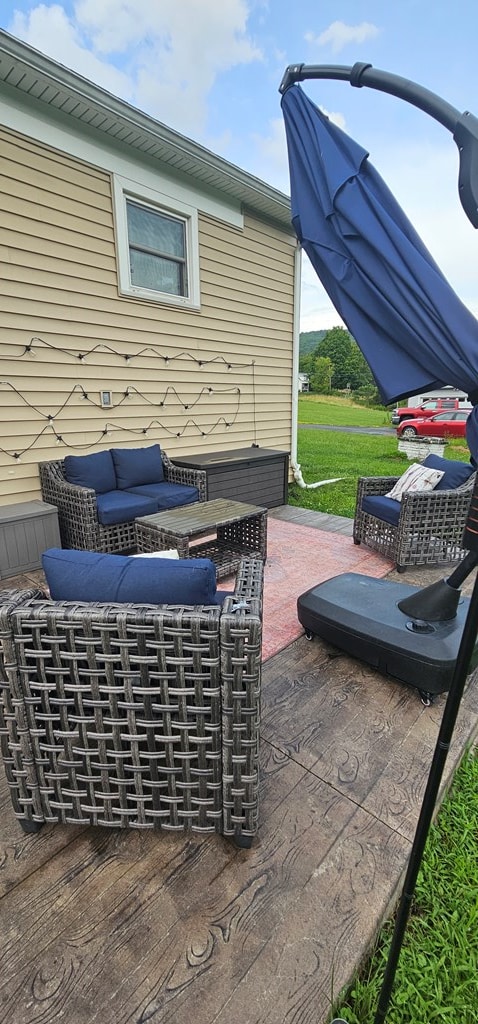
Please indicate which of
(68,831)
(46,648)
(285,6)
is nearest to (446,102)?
(46,648)

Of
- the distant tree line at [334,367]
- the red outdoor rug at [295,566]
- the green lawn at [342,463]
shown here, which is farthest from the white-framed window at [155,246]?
the distant tree line at [334,367]

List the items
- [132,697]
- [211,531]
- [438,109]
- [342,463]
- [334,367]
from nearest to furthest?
[438,109] → [132,697] → [211,531] → [342,463] → [334,367]

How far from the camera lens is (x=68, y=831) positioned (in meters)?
1.49

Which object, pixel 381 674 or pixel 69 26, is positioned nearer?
pixel 381 674

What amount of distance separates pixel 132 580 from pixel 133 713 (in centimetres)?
41

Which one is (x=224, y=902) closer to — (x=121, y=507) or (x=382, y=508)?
(x=121, y=507)

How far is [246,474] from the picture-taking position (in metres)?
5.31

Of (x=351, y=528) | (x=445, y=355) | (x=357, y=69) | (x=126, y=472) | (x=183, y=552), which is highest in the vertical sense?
(x=357, y=69)

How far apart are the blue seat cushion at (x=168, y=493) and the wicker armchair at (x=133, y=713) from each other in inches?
106

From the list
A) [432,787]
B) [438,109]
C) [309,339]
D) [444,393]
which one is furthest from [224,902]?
[309,339]

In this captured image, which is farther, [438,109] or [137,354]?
[137,354]

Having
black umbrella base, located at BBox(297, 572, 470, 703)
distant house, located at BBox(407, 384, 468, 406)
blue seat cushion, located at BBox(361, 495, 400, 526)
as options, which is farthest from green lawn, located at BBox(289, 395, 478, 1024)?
blue seat cushion, located at BBox(361, 495, 400, 526)

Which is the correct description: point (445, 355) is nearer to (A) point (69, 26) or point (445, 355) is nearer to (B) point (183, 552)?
(B) point (183, 552)

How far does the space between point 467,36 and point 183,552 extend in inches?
118
